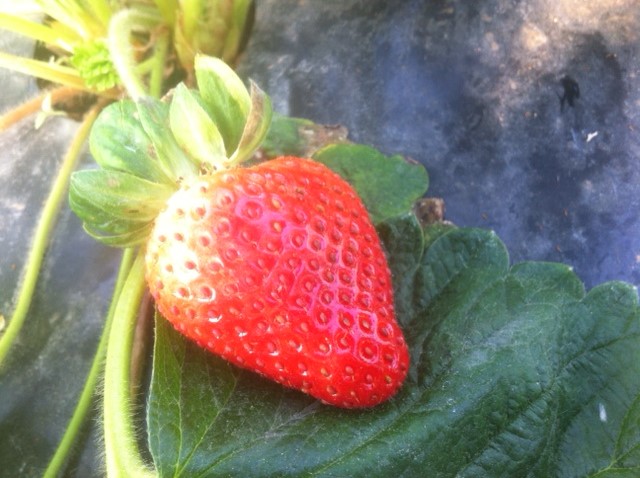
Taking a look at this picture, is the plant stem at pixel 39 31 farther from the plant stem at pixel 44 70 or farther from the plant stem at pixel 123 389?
the plant stem at pixel 123 389

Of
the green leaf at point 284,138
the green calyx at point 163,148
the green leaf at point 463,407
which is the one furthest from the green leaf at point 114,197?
the green leaf at point 284,138

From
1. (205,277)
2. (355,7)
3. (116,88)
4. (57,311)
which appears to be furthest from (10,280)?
(355,7)

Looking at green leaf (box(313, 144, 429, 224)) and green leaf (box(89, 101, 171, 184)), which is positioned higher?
green leaf (box(313, 144, 429, 224))

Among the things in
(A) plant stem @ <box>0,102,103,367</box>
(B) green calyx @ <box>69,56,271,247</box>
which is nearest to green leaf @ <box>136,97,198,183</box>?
(B) green calyx @ <box>69,56,271,247</box>

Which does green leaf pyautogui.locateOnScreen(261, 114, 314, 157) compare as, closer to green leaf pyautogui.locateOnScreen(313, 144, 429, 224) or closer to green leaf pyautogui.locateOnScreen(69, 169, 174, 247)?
green leaf pyautogui.locateOnScreen(313, 144, 429, 224)

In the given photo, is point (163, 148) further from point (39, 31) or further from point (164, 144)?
point (39, 31)

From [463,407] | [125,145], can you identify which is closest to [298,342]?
[463,407]
